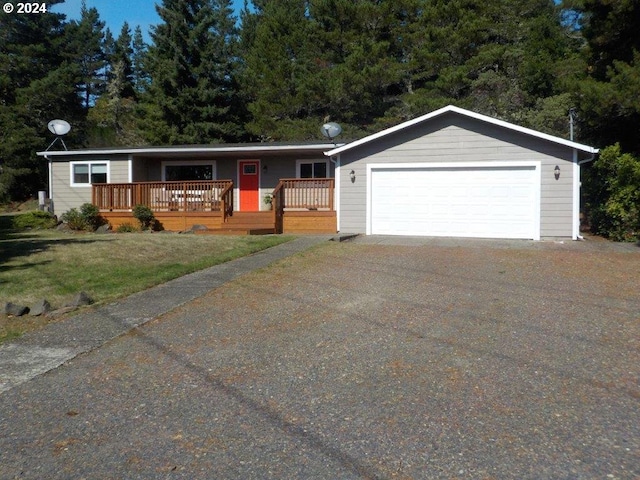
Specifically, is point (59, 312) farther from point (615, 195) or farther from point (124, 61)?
point (124, 61)

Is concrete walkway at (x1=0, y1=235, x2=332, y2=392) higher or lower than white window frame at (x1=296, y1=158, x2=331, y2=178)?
lower

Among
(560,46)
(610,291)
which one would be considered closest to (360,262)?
(610,291)

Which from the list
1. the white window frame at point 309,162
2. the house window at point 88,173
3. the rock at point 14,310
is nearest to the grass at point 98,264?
the rock at point 14,310

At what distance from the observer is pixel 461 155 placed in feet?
51.4

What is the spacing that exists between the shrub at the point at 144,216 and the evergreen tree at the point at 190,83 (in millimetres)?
15366

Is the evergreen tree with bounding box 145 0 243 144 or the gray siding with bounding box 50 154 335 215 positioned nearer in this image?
the gray siding with bounding box 50 154 335 215

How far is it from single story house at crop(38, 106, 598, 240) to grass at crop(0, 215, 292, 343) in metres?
2.76

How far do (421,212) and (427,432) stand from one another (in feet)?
42.0

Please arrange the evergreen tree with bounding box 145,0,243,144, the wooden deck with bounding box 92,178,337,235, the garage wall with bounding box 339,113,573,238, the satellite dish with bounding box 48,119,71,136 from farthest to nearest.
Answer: the evergreen tree with bounding box 145,0,243,144 < the satellite dish with bounding box 48,119,71,136 < the wooden deck with bounding box 92,178,337,235 < the garage wall with bounding box 339,113,573,238

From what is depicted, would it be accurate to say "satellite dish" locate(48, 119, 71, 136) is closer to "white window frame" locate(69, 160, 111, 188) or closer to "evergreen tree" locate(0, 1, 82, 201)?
"white window frame" locate(69, 160, 111, 188)

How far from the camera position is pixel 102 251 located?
1216 cm

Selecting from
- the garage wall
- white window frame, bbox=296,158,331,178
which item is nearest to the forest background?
the garage wall

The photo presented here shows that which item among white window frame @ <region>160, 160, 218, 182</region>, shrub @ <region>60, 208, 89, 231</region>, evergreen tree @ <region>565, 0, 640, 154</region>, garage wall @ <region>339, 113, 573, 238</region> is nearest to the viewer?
garage wall @ <region>339, 113, 573, 238</region>

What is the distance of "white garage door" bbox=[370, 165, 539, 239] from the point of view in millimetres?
15281
